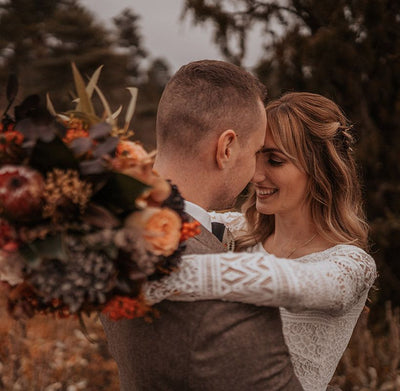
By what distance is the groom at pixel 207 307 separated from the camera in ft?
5.18

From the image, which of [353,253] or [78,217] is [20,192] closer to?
[78,217]

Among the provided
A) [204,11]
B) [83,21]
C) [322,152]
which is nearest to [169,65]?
[83,21]

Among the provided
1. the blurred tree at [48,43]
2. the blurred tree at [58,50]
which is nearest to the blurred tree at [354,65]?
the blurred tree at [58,50]

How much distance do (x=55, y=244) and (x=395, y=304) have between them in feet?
14.9

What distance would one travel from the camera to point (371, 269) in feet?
7.78

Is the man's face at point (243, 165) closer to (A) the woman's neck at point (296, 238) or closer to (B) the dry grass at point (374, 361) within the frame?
(A) the woman's neck at point (296, 238)

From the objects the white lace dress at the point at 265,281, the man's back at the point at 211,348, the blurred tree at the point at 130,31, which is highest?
the white lace dress at the point at 265,281

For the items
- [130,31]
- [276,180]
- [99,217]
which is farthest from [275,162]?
[130,31]

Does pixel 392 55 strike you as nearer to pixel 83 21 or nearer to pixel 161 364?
pixel 161 364

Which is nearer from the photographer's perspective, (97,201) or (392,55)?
(97,201)

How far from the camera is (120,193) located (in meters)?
1.32

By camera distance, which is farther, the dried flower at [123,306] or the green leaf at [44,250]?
the dried flower at [123,306]

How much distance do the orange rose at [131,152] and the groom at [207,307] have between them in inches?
16.8

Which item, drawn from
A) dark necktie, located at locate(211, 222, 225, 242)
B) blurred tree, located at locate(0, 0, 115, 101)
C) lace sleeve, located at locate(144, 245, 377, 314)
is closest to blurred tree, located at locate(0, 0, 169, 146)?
blurred tree, located at locate(0, 0, 115, 101)
